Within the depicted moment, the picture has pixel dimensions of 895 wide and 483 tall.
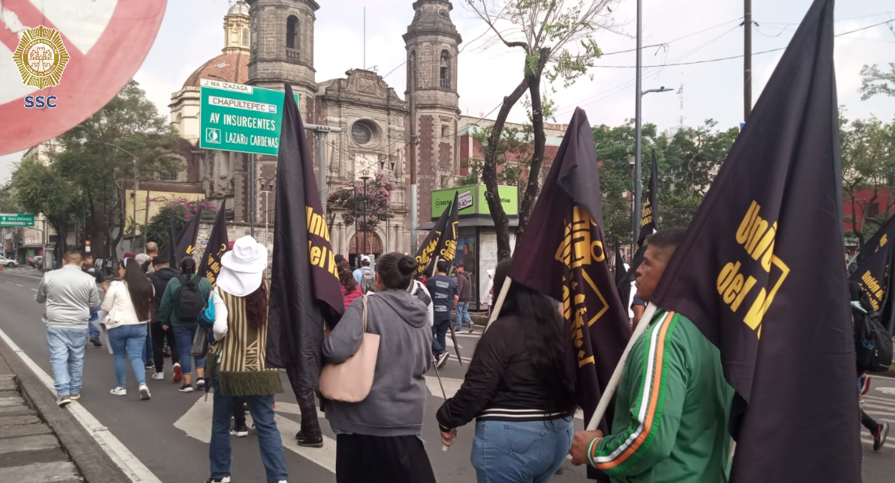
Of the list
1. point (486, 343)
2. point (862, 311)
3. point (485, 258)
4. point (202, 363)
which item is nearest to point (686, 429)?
point (486, 343)

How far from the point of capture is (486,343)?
127 inches

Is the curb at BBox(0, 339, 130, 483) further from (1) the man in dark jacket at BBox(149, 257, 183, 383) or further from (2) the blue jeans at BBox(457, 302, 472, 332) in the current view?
(2) the blue jeans at BBox(457, 302, 472, 332)

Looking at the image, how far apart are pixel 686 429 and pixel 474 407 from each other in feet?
3.95

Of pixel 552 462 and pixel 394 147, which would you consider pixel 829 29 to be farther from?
pixel 394 147

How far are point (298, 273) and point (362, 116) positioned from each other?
47724 mm

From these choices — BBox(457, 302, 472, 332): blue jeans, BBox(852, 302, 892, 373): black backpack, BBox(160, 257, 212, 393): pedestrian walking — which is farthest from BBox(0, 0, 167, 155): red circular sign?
BBox(457, 302, 472, 332): blue jeans

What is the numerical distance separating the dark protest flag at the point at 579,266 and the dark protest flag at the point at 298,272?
1017 mm

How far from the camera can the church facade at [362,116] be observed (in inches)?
1667

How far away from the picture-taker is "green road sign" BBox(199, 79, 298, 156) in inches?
576

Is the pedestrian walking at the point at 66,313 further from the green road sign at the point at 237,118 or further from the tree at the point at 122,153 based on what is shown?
the tree at the point at 122,153

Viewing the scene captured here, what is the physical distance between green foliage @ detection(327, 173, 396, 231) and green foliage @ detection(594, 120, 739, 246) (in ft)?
47.4

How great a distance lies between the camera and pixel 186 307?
8672 mm

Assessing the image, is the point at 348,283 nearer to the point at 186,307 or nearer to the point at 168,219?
the point at 186,307

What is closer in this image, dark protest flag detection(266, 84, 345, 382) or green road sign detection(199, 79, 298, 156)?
dark protest flag detection(266, 84, 345, 382)
